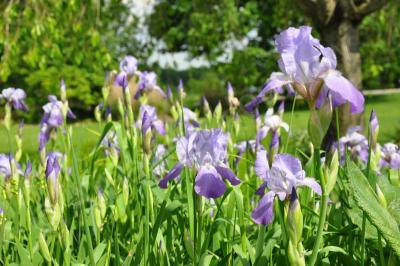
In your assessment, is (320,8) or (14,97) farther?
(320,8)

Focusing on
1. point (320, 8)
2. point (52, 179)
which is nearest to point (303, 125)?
point (320, 8)

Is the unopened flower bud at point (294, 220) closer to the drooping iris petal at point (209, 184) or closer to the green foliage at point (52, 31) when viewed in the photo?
the drooping iris petal at point (209, 184)

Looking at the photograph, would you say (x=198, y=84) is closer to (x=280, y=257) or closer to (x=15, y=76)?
(x=15, y=76)

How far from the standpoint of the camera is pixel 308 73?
1159mm

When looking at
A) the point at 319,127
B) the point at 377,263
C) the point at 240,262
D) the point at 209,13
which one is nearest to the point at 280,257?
the point at 240,262

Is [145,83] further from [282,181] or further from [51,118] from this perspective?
[282,181]

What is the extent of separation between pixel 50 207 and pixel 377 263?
903mm

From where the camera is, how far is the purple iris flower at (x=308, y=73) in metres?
1.10

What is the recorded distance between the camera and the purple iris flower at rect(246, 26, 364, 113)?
3.60ft

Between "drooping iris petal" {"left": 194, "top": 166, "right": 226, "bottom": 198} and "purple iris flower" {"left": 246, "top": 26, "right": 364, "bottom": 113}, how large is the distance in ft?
0.68

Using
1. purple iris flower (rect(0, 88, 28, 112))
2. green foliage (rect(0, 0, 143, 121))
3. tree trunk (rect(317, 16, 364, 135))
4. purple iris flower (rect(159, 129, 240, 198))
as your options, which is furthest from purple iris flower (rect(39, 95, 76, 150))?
tree trunk (rect(317, 16, 364, 135))

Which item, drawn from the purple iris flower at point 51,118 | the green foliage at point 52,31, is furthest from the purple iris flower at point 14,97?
the green foliage at point 52,31

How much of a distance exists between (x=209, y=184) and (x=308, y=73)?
324 mm

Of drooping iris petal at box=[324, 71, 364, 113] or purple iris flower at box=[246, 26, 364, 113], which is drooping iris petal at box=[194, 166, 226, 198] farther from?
drooping iris petal at box=[324, 71, 364, 113]
